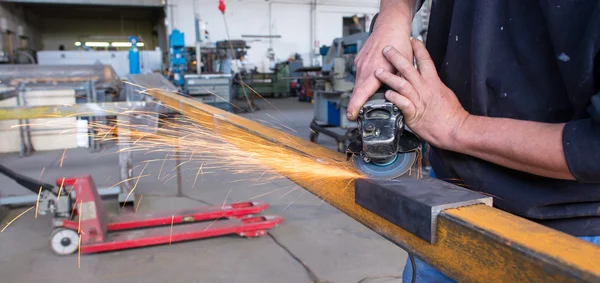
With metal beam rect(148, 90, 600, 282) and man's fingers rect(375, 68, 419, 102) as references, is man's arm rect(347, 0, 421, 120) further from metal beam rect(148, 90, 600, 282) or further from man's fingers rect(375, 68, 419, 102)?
metal beam rect(148, 90, 600, 282)

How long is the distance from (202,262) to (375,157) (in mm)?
2296

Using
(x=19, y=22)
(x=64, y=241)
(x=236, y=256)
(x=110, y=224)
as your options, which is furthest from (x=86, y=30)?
(x=236, y=256)

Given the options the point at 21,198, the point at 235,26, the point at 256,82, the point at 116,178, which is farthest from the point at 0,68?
the point at 235,26

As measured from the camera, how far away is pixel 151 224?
346 centimetres

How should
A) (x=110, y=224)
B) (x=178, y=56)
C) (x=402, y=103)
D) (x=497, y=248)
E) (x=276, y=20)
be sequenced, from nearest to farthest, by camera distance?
(x=497, y=248) → (x=402, y=103) → (x=110, y=224) → (x=178, y=56) → (x=276, y=20)

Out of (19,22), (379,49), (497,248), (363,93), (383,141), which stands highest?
(19,22)

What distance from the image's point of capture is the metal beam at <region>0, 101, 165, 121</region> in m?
3.33

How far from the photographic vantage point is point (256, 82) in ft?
47.8

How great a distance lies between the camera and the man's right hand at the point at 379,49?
99cm

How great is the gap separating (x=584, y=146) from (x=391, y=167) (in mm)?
402

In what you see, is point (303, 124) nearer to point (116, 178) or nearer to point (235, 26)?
point (116, 178)

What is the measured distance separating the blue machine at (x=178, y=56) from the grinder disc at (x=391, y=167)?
30.9 ft

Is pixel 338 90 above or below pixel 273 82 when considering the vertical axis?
below

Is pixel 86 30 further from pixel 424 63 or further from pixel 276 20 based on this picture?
pixel 424 63
